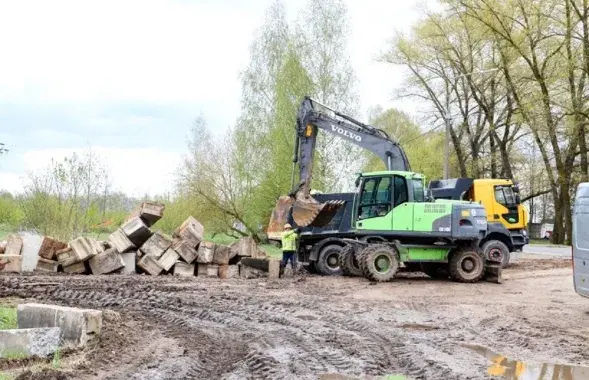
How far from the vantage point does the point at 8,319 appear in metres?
8.26

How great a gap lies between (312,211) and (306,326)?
26.3ft

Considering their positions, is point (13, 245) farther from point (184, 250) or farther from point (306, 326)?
point (306, 326)

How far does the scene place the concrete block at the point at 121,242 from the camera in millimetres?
16328

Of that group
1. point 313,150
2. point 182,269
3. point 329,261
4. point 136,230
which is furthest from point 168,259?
point 313,150

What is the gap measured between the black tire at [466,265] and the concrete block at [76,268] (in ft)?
30.3

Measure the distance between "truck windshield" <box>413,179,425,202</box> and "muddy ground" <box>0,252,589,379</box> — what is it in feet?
7.12

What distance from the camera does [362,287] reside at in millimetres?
15422

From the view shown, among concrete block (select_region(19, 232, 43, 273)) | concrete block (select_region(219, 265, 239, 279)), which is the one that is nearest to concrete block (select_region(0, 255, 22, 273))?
concrete block (select_region(19, 232, 43, 273))

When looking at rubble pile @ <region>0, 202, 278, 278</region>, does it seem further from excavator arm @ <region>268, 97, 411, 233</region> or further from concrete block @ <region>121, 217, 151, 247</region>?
excavator arm @ <region>268, 97, 411, 233</region>

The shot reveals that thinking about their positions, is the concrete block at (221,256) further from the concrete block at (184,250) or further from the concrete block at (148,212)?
the concrete block at (148,212)

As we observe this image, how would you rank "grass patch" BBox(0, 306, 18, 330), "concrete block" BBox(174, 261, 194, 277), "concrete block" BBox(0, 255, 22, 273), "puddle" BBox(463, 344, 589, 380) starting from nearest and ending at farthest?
"puddle" BBox(463, 344, 589, 380), "grass patch" BBox(0, 306, 18, 330), "concrete block" BBox(0, 255, 22, 273), "concrete block" BBox(174, 261, 194, 277)

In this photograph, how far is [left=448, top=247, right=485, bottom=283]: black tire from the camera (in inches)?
673

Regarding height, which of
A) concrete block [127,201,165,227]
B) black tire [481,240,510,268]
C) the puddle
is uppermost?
concrete block [127,201,165,227]

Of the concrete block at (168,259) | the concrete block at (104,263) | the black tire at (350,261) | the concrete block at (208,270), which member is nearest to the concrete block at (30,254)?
the concrete block at (104,263)
